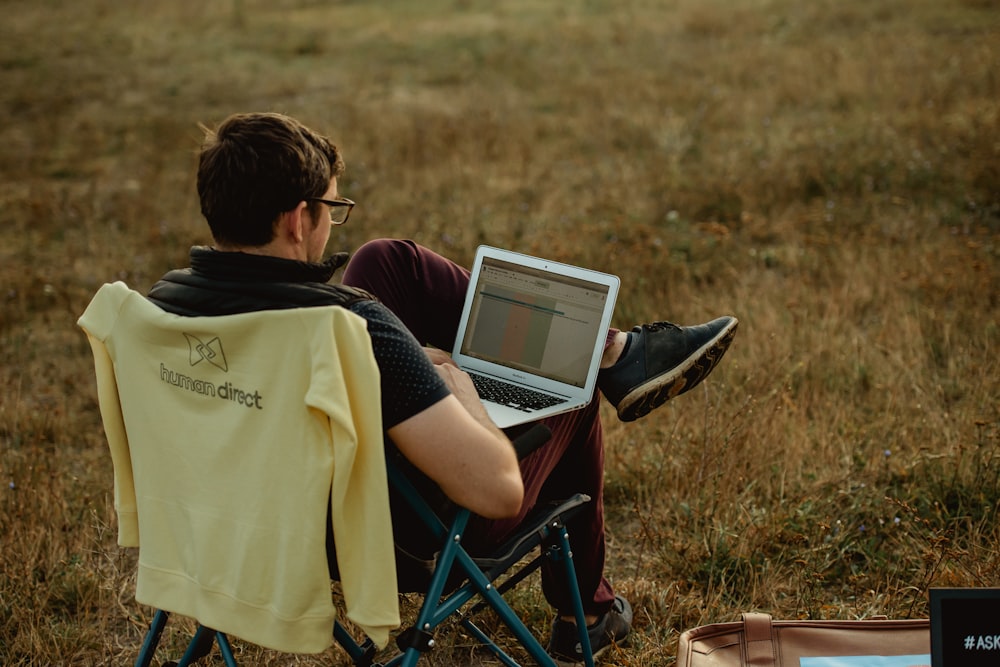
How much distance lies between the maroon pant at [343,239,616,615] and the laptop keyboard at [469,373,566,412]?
0.06 metres

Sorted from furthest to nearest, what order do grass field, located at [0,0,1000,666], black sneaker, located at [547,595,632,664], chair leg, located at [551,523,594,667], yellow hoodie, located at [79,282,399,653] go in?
1. grass field, located at [0,0,1000,666]
2. black sneaker, located at [547,595,632,664]
3. chair leg, located at [551,523,594,667]
4. yellow hoodie, located at [79,282,399,653]

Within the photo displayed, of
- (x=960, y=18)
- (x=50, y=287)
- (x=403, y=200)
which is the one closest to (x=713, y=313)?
(x=403, y=200)

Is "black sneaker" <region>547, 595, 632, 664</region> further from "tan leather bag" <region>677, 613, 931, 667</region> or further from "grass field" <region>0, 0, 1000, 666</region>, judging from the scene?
"tan leather bag" <region>677, 613, 931, 667</region>

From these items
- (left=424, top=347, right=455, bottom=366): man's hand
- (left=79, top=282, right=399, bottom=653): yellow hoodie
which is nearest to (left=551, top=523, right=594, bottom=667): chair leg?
(left=424, top=347, right=455, bottom=366): man's hand

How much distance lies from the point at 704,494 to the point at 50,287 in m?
4.38

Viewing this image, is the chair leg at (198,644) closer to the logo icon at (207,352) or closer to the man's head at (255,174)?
the logo icon at (207,352)

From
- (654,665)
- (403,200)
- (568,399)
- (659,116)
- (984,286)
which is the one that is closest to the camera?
(568,399)

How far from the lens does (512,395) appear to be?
2574mm

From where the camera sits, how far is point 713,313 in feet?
16.5

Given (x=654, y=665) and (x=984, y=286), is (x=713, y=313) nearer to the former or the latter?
(x=984, y=286)

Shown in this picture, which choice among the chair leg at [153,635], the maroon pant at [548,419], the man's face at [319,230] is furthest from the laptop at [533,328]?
the chair leg at [153,635]

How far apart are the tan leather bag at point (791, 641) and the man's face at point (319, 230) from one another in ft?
4.40

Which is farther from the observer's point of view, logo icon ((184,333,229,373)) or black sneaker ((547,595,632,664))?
black sneaker ((547,595,632,664))

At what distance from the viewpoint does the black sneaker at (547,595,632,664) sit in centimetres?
284
